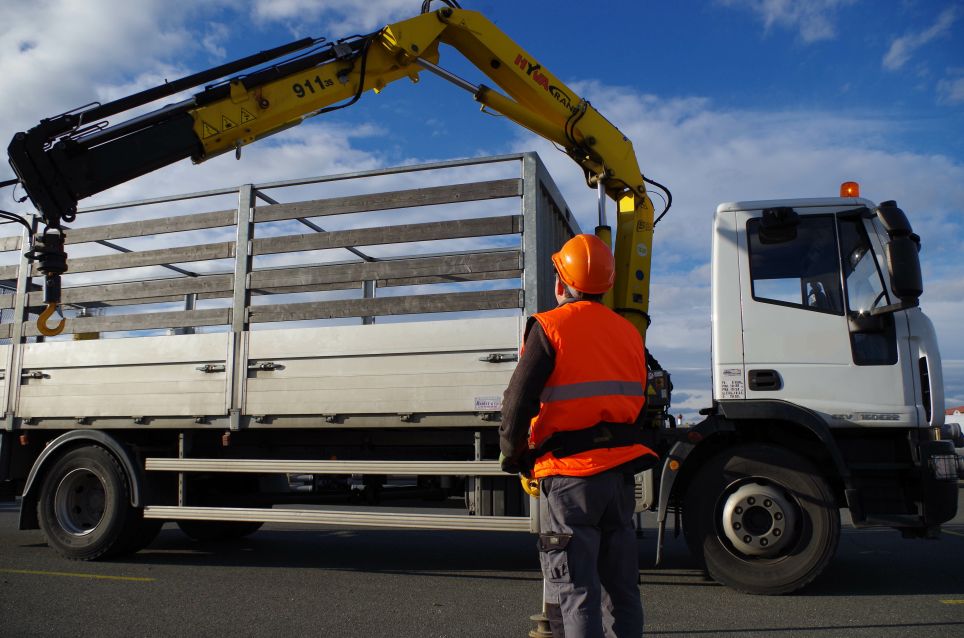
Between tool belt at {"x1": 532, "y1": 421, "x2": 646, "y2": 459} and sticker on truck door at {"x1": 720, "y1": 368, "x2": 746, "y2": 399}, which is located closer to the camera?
tool belt at {"x1": 532, "y1": 421, "x2": 646, "y2": 459}

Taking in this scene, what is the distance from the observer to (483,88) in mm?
6602

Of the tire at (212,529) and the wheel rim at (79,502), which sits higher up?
the wheel rim at (79,502)

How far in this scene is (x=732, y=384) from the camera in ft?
18.5

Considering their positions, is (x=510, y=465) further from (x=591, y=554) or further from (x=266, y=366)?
(x=266, y=366)

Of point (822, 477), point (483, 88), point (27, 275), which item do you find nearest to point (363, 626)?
point (822, 477)

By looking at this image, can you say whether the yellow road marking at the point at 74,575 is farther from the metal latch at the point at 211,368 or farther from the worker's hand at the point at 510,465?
the worker's hand at the point at 510,465

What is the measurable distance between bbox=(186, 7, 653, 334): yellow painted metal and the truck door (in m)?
1.04

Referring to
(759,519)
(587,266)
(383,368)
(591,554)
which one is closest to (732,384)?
(759,519)

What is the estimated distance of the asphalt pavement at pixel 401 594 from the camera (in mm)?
4551

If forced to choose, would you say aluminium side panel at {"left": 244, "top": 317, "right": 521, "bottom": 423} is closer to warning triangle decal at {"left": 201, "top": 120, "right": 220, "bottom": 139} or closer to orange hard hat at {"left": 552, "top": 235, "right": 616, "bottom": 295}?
warning triangle decal at {"left": 201, "top": 120, "right": 220, "bottom": 139}

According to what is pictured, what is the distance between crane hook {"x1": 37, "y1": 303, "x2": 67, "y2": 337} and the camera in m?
6.56

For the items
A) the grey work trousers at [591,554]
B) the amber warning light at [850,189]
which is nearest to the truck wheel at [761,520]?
the amber warning light at [850,189]

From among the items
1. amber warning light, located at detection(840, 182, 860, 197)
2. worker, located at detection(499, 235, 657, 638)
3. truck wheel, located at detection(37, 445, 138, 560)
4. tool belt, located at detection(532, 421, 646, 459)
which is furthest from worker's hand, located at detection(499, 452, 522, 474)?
truck wheel, located at detection(37, 445, 138, 560)

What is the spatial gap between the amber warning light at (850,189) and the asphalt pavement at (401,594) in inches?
114
